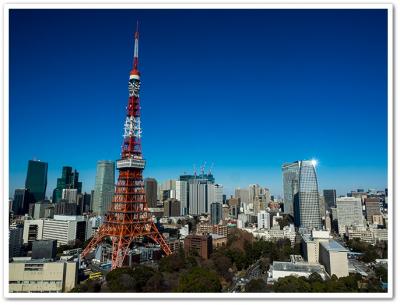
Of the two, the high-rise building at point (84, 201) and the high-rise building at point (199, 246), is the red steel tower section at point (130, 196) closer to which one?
the high-rise building at point (199, 246)

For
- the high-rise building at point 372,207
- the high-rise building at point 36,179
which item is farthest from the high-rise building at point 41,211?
the high-rise building at point 372,207

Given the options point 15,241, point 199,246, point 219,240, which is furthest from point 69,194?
point 199,246

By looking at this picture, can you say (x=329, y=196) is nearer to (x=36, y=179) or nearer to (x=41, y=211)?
(x=41, y=211)

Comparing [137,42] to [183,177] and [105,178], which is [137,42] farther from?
[183,177]

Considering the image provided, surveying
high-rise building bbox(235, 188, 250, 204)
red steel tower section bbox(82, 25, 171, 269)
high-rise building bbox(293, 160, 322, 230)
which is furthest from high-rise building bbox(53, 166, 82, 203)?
red steel tower section bbox(82, 25, 171, 269)

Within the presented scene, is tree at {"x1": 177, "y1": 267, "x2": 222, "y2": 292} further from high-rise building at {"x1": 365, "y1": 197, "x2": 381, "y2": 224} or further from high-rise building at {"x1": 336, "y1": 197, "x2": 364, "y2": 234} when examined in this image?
high-rise building at {"x1": 365, "y1": 197, "x2": 381, "y2": 224}

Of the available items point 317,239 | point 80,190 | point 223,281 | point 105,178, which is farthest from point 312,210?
point 80,190
